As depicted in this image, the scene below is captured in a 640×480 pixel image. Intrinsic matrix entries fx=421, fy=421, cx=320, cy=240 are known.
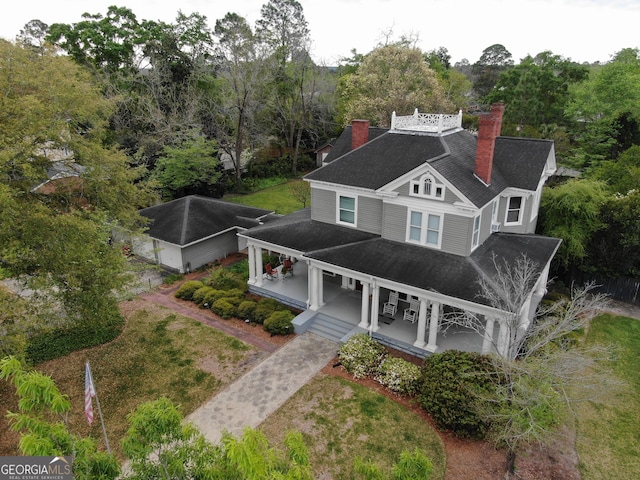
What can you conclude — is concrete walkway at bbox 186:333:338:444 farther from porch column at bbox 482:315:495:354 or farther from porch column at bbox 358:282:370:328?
porch column at bbox 482:315:495:354

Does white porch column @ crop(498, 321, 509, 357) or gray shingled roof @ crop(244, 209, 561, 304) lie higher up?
gray shingled roof @ crop(244, 209, 561, 304)

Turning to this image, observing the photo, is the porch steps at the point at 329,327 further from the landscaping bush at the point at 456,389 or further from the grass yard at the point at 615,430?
the grass yard at the point at 615,430

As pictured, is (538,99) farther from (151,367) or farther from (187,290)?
(151,367)

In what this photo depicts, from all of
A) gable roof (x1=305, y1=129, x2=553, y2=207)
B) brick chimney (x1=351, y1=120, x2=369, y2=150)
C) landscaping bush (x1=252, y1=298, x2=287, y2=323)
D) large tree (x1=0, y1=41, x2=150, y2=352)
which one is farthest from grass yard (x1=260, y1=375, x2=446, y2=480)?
brick chimney (x1=351, y1=120, x2=369, y2=150)

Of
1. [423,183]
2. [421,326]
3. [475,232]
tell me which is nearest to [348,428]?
[421,326]

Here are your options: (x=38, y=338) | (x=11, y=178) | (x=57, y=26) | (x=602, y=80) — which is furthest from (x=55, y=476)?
(x=602, y=80)

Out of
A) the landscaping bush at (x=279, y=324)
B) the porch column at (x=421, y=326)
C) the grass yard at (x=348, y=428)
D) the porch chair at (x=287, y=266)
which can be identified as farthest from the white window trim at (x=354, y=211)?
the grass yard at (x=348, y=428)
